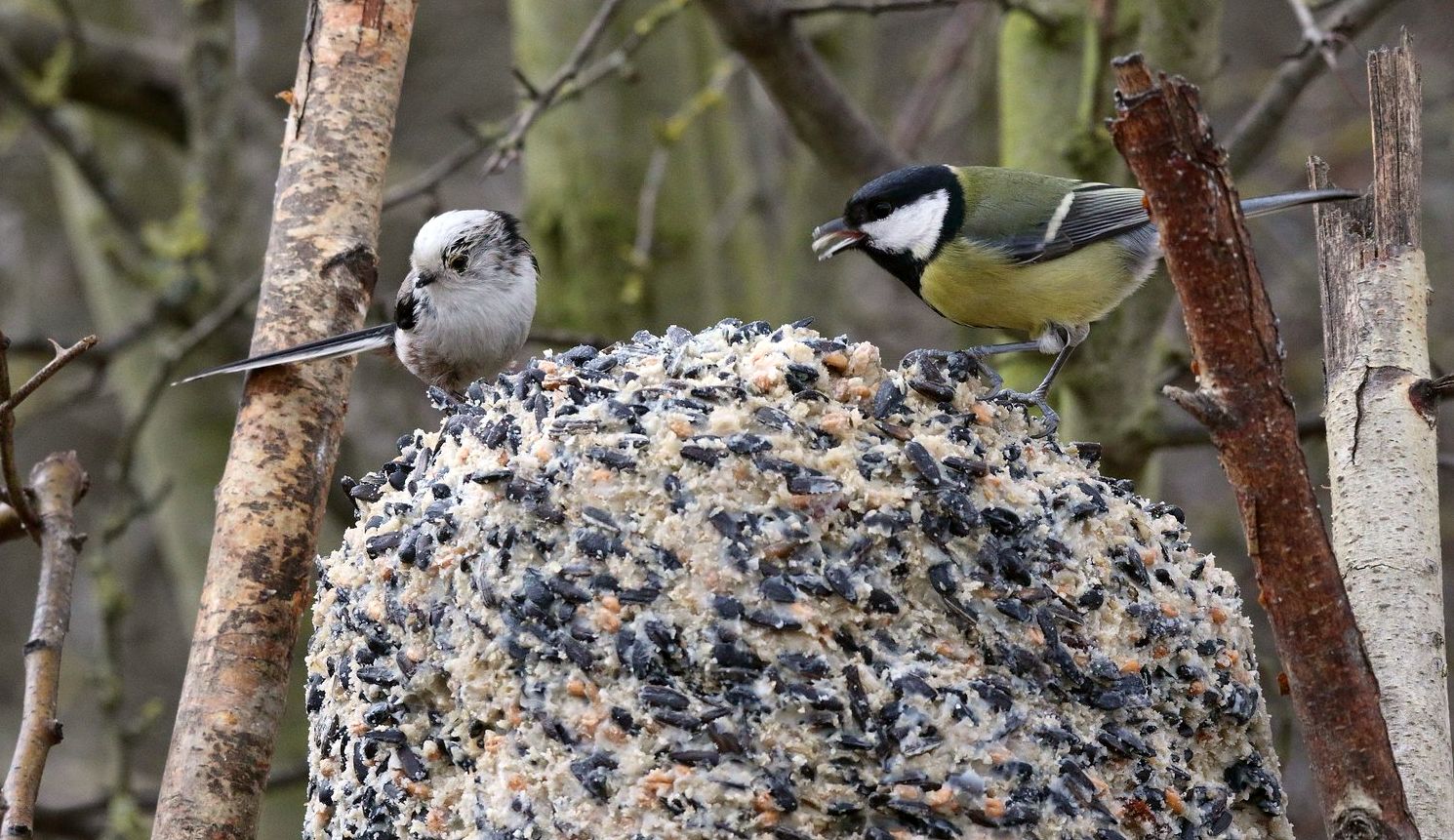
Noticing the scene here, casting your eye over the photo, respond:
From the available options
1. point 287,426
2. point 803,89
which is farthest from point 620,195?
point 287,426

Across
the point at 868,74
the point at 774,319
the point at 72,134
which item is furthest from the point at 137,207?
the point at 868,74

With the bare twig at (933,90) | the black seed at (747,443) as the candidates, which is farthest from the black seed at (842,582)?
the bare twig at (933,90)

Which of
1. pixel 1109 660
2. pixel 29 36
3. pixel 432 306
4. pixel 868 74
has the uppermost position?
pixel 868 74

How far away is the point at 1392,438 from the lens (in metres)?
2.00

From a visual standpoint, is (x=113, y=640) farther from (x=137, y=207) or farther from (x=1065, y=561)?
(x=1065, y=561)

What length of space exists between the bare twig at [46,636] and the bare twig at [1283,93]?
8.31 ft

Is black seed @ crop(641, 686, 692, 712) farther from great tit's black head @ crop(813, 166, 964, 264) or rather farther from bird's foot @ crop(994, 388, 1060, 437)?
great tit's black head @ crop(813, 166, 964, 264)

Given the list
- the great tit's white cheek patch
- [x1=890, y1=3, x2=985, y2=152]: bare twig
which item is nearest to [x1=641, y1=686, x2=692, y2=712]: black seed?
the great tit's white cheek patch

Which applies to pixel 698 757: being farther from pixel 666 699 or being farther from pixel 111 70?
pixel 111 70

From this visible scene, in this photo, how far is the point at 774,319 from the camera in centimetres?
491

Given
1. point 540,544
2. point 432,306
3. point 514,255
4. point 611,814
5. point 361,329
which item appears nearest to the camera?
point 611,814

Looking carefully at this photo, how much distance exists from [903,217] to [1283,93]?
1.19 metres

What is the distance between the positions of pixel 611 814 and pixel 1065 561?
614 mm

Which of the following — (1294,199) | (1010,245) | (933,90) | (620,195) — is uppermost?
(933,90)
